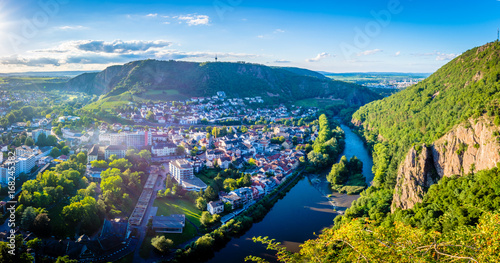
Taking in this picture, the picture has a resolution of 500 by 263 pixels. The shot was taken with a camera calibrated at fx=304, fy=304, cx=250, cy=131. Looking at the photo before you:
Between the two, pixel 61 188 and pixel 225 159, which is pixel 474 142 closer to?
pixel 225 159

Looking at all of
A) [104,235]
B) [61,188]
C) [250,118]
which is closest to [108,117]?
[250,118]

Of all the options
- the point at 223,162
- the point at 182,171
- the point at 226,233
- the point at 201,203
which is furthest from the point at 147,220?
the point at 223,162

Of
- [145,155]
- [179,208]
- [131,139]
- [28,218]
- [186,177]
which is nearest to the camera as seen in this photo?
[28,218]

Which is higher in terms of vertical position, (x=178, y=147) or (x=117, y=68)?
(x=117, y=68)

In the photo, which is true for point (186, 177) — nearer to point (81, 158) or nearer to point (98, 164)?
point (98, 164)

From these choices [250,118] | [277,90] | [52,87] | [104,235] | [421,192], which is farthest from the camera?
[52,87]

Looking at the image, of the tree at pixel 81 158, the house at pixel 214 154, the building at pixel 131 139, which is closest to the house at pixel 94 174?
the tree at pixel 81 158

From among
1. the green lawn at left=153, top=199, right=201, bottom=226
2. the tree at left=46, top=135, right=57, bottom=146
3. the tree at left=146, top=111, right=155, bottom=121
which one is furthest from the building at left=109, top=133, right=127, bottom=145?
the green lawn at left=153, top=199, right=201, bottom=226
